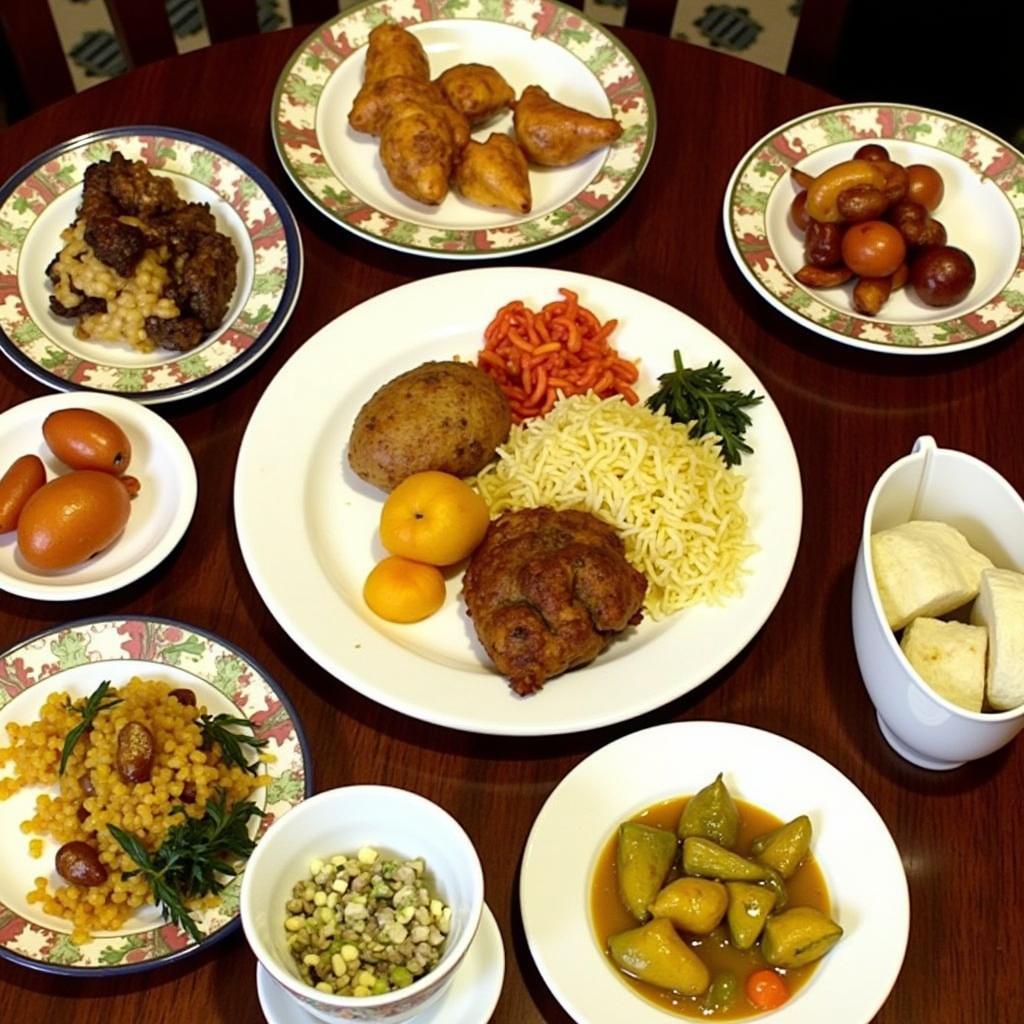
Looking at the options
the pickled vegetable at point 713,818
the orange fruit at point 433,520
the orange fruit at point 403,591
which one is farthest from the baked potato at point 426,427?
the pickled vegetable at point 713,818

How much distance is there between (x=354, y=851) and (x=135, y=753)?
1.19 feet

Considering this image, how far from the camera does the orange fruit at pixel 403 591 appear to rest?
2047 millimetres

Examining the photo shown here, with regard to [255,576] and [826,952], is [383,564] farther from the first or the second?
[826,952]

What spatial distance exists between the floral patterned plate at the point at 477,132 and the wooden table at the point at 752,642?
90mm

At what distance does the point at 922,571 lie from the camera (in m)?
1.84

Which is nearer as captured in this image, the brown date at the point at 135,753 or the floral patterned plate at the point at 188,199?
the brown date at the point at 135,753

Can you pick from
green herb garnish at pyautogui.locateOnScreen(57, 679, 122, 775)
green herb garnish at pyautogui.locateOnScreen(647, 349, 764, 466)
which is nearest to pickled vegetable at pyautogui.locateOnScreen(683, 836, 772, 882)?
green herb garnish at pyautogui.locateOnScreen(647, 349, 764, 466)

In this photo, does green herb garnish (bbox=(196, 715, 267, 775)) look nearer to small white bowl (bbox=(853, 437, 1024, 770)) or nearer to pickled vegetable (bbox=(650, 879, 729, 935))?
pickled vegetable (bbox=(650, 879, 729, 935))

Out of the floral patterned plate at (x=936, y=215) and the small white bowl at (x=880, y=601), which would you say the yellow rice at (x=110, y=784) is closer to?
the small white bowl at (x=880, y=601)

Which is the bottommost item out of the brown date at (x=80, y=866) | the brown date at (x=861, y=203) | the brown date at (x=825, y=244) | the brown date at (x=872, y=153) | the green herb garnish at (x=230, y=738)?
the brown date at (x=80, y=866)

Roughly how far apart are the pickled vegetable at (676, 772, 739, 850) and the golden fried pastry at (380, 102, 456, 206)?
56.7 inches

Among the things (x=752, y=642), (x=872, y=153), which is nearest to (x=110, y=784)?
(x=752, y=642)

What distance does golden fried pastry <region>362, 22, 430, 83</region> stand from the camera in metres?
2.72

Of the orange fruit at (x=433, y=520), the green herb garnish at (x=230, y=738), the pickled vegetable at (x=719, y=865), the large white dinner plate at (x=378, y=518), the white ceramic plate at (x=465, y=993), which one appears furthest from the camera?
the orange fruit at (x=433, y=520)
